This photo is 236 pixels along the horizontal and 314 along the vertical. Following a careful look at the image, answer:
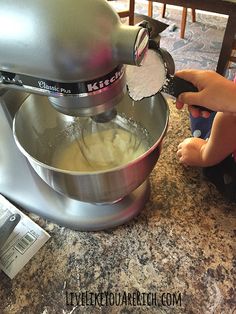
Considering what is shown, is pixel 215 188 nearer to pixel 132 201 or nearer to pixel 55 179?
pixel 132 201

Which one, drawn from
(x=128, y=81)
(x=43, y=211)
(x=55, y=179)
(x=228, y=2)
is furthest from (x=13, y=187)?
(x=228, y=2)

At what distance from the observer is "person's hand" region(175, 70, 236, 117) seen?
1.62ft

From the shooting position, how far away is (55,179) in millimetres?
474

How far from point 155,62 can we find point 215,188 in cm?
29

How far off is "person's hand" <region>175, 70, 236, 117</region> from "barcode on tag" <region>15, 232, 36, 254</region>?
0.33 metres

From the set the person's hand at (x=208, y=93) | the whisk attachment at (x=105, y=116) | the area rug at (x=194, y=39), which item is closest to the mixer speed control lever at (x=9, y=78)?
the whisk attachment at (x=105, y=116)

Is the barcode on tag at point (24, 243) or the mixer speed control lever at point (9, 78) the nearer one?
the mixer speed control lever at point (9, 78)

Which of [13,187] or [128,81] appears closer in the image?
[128,81]

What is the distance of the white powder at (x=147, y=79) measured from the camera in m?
0.43

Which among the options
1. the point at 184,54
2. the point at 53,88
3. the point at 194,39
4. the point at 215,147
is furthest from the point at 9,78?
the point at 194,39

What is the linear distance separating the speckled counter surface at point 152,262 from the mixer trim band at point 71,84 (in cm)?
30

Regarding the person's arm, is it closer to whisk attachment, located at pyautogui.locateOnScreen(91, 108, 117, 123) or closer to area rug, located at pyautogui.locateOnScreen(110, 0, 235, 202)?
area rug, located at pyautogui.locateOnScreen(110, 0, 235, 202)

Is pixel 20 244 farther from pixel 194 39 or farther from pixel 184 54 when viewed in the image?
pixel 194 39

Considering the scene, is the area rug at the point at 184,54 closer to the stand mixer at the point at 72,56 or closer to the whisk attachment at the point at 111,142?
the whisk attachment at the point at 111,142
